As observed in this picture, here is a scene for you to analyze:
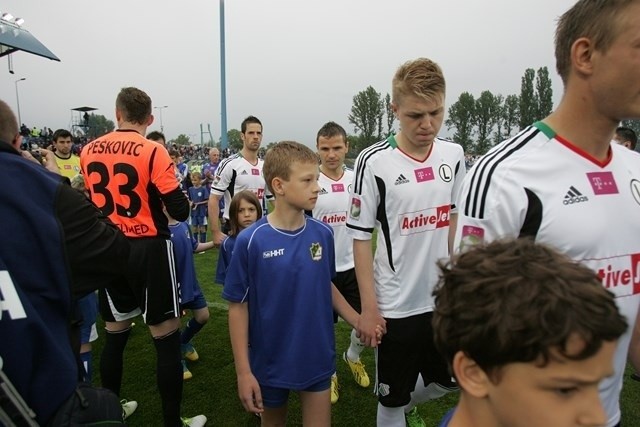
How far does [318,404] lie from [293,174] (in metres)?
1.24

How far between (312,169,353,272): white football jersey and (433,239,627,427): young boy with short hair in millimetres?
3055

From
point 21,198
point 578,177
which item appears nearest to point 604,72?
point 578,177

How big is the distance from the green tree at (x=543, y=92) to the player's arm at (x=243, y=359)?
58.4m

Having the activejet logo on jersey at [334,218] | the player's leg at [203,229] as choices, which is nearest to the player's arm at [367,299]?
the activejet logo on jersey at [334,218]

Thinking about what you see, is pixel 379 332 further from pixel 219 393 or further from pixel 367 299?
pixel 219 393

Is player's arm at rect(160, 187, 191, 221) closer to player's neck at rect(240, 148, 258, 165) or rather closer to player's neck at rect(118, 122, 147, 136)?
player's neck at rect(118, 122, 147, 136)

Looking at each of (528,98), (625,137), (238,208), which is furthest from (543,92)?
(238,208)

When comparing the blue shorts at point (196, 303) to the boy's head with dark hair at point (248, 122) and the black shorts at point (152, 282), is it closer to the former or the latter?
the black shorts at point (152, 282)

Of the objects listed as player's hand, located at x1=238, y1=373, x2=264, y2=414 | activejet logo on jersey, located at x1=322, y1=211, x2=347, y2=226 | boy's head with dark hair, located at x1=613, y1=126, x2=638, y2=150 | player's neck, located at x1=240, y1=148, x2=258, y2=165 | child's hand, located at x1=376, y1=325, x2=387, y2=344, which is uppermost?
boy's head with dark hair, located at x1=613, y1=126, x2=638, y2=150

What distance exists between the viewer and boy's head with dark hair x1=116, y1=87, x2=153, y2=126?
2.86 m

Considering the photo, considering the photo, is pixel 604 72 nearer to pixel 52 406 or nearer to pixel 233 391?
pixel 52 406

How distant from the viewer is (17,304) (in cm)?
116

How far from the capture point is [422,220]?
2330mm

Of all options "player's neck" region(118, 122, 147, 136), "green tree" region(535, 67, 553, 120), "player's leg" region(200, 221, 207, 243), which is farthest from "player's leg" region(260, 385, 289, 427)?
"green tree" region(535, 67, 553, 120)
